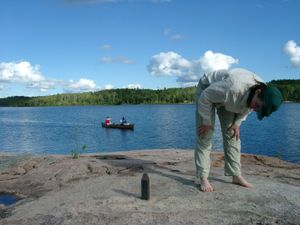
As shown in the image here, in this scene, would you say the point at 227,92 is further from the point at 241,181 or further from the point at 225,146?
the point at 241,181

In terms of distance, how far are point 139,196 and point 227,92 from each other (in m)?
2.26

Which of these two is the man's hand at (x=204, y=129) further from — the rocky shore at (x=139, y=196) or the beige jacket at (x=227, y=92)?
the rocky shore at (x=139, y=196)

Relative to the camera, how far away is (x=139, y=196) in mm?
7270

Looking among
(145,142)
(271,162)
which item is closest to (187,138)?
(145,142)

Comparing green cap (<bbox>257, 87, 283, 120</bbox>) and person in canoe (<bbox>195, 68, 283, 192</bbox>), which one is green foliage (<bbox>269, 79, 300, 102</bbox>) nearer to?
person in canoe (<bbox>195, 68, 283, 192</bbox>)

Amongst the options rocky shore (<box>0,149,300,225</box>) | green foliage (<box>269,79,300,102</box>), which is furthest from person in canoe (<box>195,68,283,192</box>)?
green foliage (<box>269,79,300,102</box>)

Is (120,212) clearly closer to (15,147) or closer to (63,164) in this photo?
(63,164)

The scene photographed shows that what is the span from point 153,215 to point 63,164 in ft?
15.8

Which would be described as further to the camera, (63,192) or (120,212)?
(63,192)

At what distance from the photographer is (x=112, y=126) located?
205ft

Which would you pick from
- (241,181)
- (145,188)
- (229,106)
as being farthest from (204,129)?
(145,188)

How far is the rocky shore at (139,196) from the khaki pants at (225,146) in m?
0.33

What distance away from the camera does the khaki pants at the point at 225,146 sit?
754 centimetres

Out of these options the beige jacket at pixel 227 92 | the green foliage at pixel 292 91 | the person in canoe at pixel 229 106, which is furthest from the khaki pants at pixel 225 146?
the green foliage at pixel 292 91
